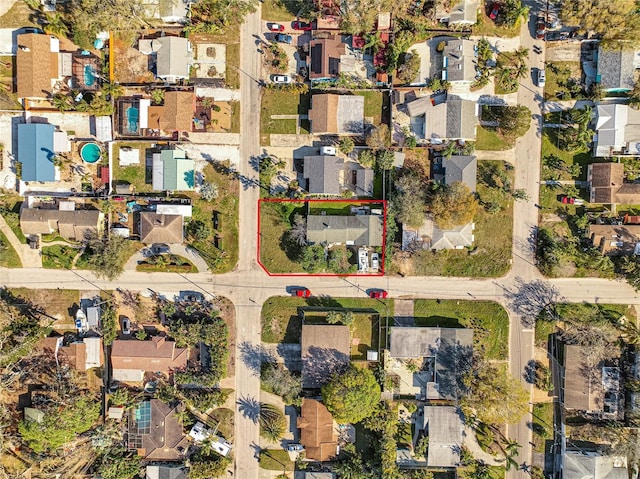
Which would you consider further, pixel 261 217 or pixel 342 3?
pixel 261 217

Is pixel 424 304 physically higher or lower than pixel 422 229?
lower

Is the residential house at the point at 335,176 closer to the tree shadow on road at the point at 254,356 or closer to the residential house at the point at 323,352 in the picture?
the residential house at the point at 323,352

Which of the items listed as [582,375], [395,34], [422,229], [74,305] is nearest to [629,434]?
[582,375]

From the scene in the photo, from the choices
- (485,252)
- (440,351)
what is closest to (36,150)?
(440,351)

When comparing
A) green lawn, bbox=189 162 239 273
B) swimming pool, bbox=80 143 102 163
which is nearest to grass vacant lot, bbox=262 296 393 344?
green lawn, bbox=189 162 239 273

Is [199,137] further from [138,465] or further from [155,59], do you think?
[138,465]

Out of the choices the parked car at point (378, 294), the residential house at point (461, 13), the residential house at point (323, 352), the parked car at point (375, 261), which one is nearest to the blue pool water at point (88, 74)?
the residential house at point (323, 352)
